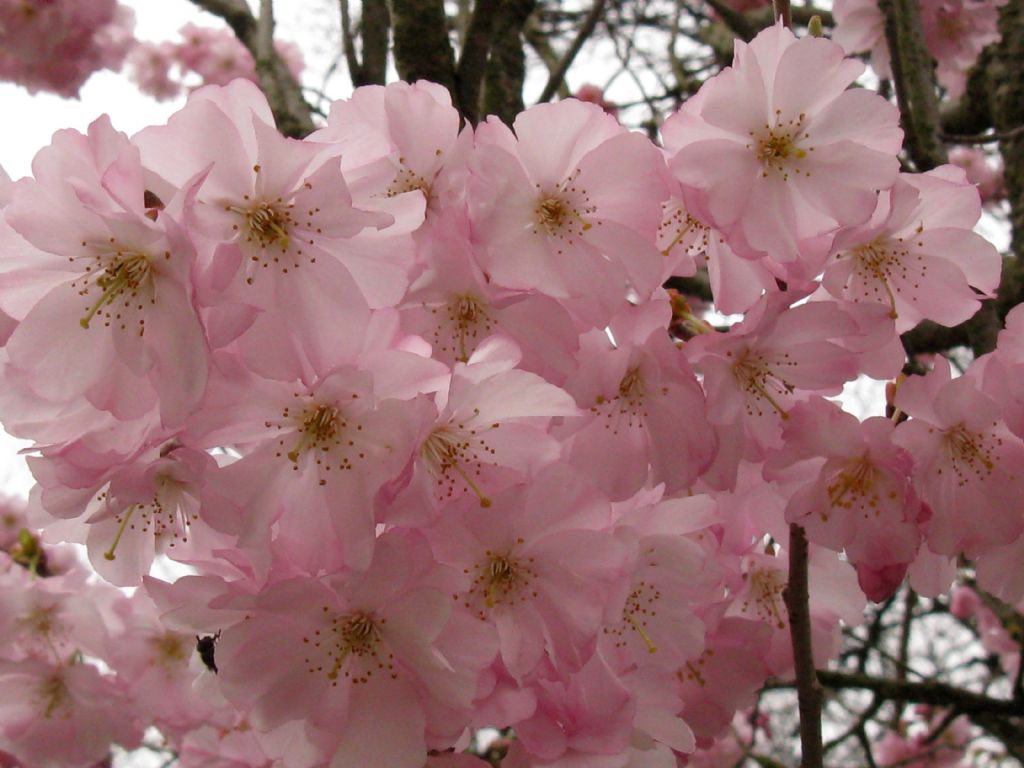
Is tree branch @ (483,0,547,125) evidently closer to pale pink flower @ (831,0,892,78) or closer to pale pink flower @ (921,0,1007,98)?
pale pink flower @ (831,0,892,78)

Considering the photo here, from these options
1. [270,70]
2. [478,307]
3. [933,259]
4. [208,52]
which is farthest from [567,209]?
[208,52]

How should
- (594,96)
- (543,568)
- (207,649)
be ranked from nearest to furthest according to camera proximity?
(543,568) → (207,649) → (594,96)

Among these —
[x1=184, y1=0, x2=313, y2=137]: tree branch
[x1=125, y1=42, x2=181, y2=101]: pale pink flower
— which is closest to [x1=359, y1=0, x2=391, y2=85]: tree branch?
[x1=184, y1=0, x2=313, y2=137]: tree branch

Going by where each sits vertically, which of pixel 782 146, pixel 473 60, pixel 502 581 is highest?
pixel 473 60

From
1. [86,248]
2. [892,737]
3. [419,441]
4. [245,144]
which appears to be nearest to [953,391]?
[419,441]

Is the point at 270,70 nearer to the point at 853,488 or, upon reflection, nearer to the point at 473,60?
the point at 473,60

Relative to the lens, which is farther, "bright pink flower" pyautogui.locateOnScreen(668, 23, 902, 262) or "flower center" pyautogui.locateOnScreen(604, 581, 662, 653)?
"flower center" pyautogui.locateOnScreen(604, 581, 662, 653)

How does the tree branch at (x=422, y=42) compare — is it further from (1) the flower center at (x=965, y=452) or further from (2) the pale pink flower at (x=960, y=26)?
(2) the pale pink flower at (x=960, y=26)
